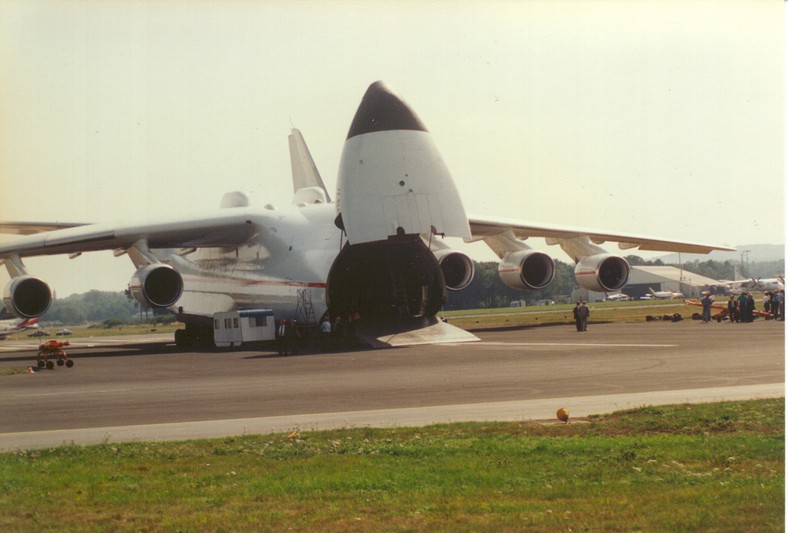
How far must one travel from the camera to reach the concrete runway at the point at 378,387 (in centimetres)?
1473

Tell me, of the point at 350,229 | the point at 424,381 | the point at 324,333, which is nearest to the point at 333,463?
the point at 424,381

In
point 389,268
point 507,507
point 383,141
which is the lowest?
point 507,507

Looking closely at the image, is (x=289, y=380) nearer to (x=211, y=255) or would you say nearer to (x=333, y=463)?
(x=333, y=463)

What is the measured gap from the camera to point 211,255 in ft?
137

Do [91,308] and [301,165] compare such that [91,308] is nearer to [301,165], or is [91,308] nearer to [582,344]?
[301,165]

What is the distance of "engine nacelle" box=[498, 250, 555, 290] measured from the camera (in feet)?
127

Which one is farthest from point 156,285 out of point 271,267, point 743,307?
point 743,307

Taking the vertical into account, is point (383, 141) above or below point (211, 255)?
above

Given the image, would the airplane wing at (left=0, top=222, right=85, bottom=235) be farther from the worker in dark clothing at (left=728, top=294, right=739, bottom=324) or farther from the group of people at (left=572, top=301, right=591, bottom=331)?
the worker in dark clothing at (left=728, top=294, right=739, bottom=324)

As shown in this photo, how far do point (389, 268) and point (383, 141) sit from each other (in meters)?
5.61

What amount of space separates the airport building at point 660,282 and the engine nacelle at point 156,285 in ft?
118

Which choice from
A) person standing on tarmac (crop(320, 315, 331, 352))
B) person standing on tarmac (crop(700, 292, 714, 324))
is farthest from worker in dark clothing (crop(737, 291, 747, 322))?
person standing on tarmac (crop(320, 315, 331, 352))

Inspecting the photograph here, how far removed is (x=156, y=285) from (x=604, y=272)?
1670cm

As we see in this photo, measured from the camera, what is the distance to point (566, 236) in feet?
137
